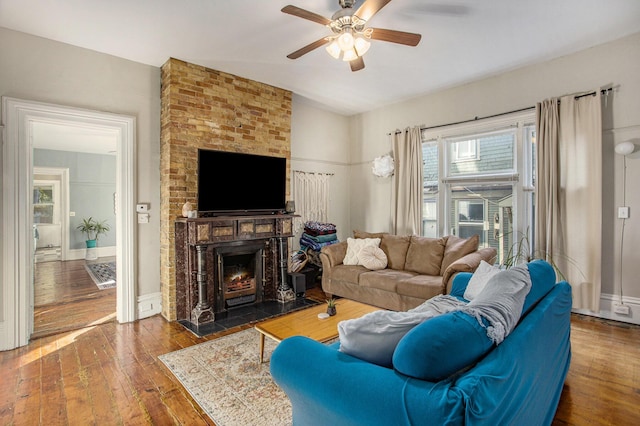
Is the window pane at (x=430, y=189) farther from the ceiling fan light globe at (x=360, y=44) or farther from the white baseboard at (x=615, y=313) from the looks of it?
the ceiling fan light globe at (x=360, y=44)

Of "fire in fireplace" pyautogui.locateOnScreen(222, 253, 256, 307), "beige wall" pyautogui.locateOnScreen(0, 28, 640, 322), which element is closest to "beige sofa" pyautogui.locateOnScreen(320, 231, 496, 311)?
"fire in fireplace" pyautogui.locateOnScreen(222, 253, 256, 307)

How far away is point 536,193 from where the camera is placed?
3834 millimetres

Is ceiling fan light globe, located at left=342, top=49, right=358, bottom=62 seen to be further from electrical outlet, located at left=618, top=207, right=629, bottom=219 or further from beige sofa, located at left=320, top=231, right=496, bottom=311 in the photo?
electrical outlet, located at left=618, top=207, right=629, bottom=219

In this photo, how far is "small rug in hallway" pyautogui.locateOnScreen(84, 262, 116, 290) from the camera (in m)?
5.17

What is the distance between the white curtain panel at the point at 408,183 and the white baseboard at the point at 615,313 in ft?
7.27

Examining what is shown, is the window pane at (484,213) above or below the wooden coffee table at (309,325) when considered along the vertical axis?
above

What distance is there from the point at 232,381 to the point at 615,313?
396cm

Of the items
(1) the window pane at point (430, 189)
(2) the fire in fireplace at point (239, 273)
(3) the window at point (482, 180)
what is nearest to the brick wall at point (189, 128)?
(2) the fire in fireplace at point (239, 273)

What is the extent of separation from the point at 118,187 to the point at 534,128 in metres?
5.01

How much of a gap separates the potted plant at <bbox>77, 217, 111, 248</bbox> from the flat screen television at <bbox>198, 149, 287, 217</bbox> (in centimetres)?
579

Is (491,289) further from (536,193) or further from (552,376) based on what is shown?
(536,193)

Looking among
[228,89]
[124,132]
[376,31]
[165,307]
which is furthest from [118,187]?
[376,31]

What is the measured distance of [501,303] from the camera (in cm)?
137

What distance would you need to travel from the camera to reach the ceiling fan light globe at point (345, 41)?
2.45 meters
